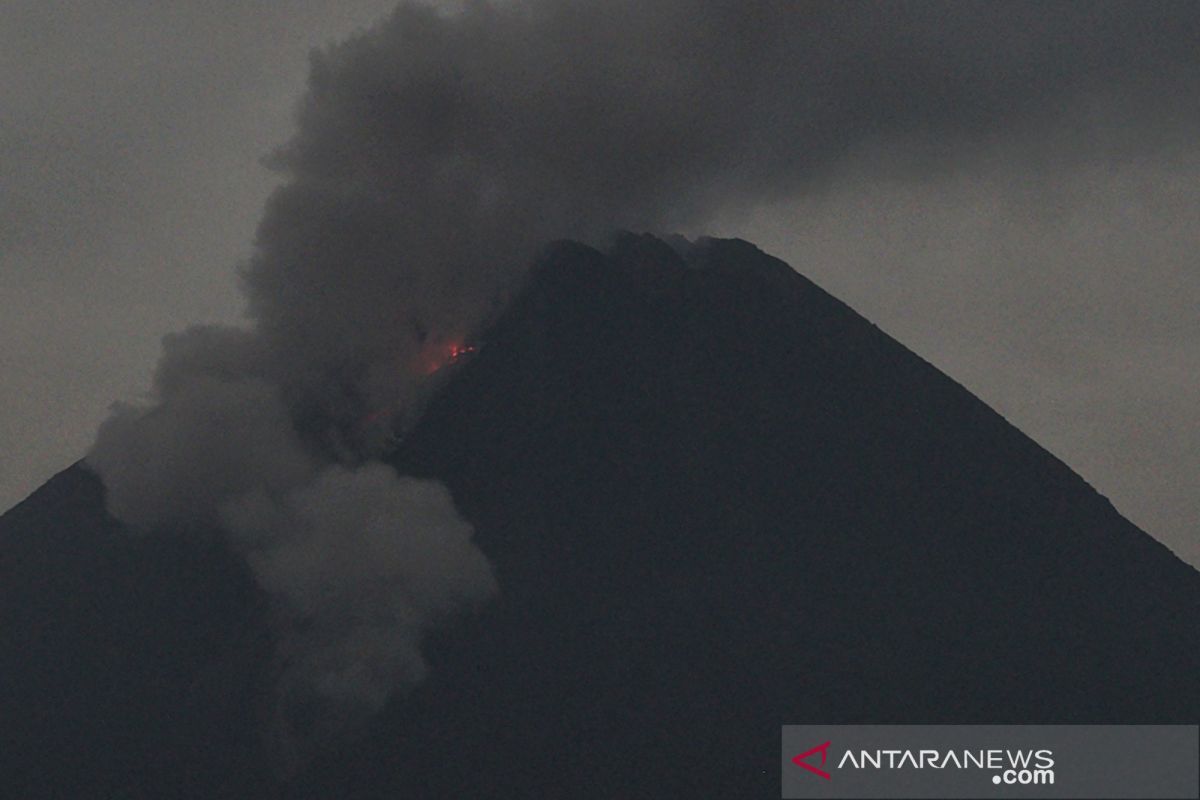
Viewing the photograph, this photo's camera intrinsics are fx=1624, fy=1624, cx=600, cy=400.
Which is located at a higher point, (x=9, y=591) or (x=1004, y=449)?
(x=1004, y=449)

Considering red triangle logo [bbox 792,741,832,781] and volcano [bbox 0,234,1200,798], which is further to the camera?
volcano [bbox 0,234,1200,798]

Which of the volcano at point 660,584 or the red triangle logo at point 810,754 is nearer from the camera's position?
the red triangle logo at point 810,754

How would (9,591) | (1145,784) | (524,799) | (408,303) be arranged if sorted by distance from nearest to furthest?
(1145,784)
(524,799)
(9,591)
(408,303)

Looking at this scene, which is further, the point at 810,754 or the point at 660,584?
the point at 660,584

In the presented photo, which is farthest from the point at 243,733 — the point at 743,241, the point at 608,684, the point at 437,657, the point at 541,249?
the point at 743,241

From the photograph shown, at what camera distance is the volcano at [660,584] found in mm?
87062

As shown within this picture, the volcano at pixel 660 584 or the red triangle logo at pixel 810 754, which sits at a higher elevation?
the volcano at pixel 660 584

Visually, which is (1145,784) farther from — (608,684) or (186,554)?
(186,554)

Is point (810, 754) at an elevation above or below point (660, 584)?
below

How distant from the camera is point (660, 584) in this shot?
3868 inches

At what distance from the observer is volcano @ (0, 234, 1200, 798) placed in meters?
87.1

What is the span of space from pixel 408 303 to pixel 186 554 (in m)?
22.9

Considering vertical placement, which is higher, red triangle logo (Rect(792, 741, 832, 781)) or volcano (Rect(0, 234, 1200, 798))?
volcano (Rect(0, 234, 1200, 798))

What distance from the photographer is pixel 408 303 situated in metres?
112
